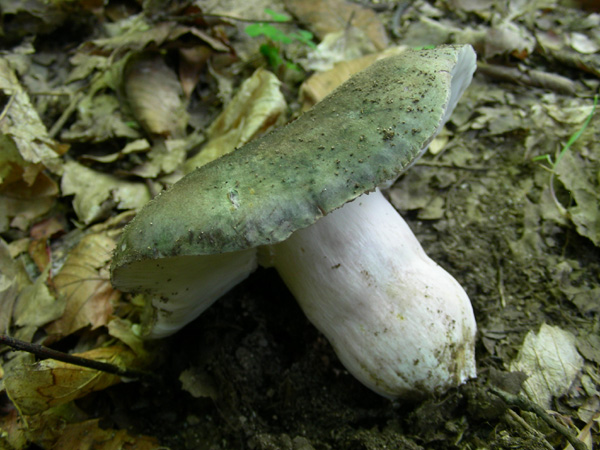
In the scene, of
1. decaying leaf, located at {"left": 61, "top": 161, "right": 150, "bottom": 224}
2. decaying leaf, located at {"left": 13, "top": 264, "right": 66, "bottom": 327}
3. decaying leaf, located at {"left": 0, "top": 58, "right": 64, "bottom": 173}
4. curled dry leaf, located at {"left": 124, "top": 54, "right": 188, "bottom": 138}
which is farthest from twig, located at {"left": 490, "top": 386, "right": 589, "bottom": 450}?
decaying leaf, located at {"left": 0, "top": 58, "right": 64, "bottom": 173}

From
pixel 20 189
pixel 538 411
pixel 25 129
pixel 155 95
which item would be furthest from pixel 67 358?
pixel 155 95

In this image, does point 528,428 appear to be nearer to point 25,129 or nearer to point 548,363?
point 548,363

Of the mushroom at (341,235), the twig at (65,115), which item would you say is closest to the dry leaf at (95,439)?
the mushroom at (341,235)

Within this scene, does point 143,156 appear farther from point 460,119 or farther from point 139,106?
point 460,119

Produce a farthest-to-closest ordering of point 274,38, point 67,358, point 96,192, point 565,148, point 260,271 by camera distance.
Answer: point 274,38 < point 96,192 < point 565,148 < point 260,271 < point 67,358

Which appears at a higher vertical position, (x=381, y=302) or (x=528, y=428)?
(x=381, y=302)

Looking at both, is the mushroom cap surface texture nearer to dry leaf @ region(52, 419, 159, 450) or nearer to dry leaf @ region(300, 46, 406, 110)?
dry leaf @ region(52, 419, 159, 450)

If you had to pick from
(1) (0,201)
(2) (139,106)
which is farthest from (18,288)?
(2) (139,106)
